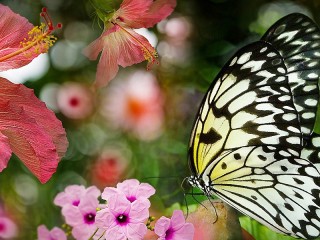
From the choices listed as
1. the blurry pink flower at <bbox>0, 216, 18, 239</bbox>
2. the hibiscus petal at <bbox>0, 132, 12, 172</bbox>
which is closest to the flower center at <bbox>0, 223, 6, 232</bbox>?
the blurry pink flower at <bbox>0, 216, 18, 239</bbox>

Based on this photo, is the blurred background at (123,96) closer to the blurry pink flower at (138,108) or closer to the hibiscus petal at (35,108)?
the blurry pink flower at (138,108)

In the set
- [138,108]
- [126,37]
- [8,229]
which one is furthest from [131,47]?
[8,229]

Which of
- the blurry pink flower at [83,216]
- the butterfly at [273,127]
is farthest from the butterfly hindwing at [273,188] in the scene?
the blurry pink flower at [83,216]

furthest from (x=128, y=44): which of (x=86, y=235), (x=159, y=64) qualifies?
(x=86, y=235)

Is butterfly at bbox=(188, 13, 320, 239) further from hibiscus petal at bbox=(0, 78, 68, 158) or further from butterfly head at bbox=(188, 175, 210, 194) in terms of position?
hibiscus petal at bbox=(0, 78, 68, 158)

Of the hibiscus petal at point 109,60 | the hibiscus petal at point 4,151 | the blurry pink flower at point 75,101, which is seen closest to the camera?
the hibiscus petal at point 4,151

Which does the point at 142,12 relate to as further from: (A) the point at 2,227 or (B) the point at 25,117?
(A) the point at 2,227
